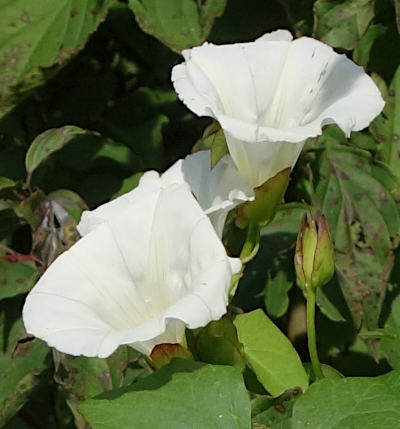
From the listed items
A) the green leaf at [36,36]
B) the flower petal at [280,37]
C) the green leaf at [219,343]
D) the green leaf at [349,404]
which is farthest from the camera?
the green leaf at [36,36]

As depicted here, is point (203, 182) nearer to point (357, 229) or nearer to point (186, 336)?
point (186, 336)

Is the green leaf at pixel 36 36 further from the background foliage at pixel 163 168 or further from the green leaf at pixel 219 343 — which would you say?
the green leaf at pixel 219 343

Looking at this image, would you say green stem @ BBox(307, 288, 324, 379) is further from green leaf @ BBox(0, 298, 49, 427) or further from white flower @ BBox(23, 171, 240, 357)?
green leaf @ BBox(0, 298, 49, 427)

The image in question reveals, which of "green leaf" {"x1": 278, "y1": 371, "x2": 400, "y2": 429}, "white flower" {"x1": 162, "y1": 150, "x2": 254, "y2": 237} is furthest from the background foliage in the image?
"white flower" {"x1": 162, "y1": 150, "x2": 254, "y2": 237}

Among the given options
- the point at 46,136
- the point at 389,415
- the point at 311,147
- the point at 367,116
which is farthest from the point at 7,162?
the point at 389,415

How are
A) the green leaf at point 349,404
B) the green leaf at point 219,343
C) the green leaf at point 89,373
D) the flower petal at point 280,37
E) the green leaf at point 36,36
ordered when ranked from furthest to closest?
1. the green leaf at point 36,36
2. the green leaf at point 89,373
3. the flower petal at point 280,37
4. the green leaf at point 219,343
5. the green leaf at point 349,404

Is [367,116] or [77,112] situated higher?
[367,116]

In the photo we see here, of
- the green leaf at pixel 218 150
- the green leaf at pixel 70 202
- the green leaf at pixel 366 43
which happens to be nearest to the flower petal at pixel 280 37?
the green leaf at pixel 218 150
